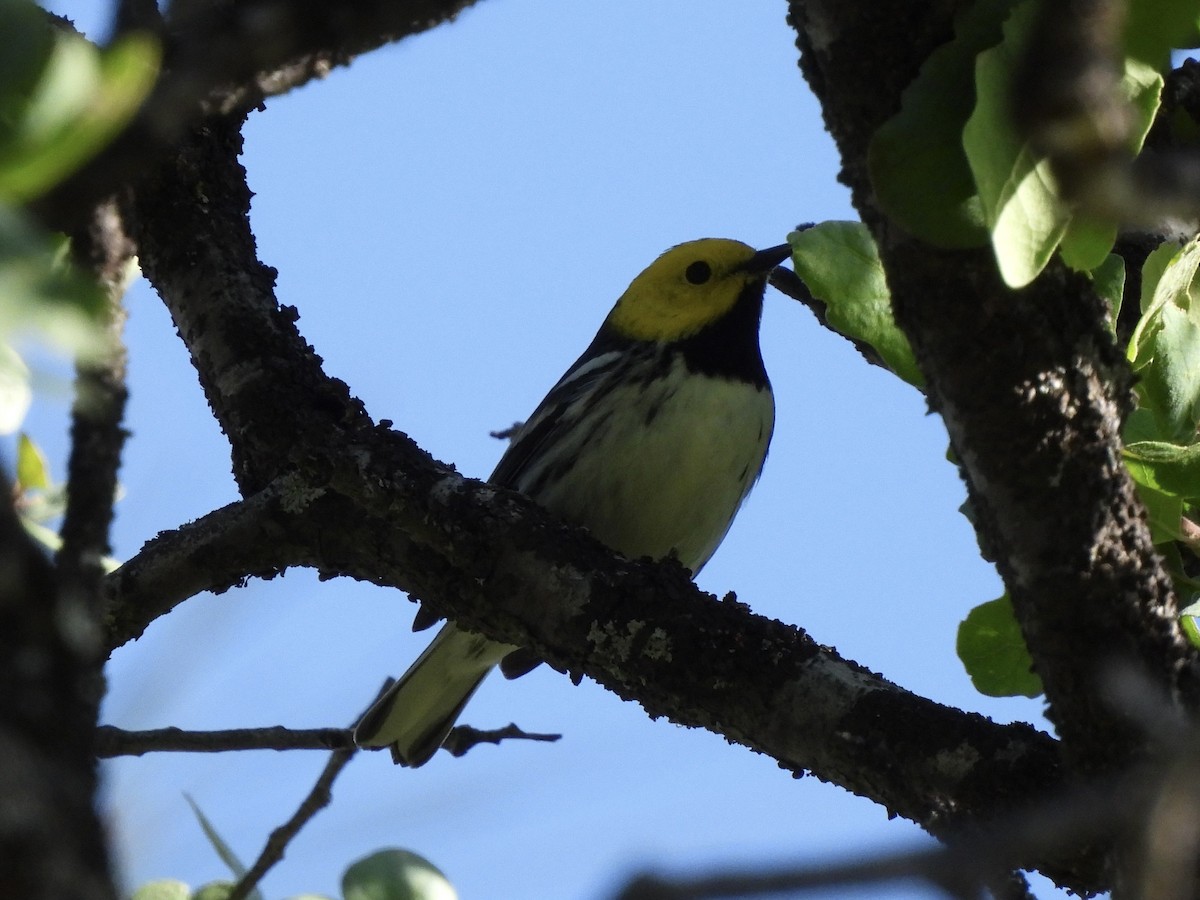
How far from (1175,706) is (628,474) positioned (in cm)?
263

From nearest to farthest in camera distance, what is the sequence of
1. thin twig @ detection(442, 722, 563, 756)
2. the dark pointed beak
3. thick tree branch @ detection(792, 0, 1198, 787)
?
1. thick tree branch @ detection(792, 0, 1198, 787)
2. thin twig @ detection(442, 722, 563, 756)
3. the dark pointed beak

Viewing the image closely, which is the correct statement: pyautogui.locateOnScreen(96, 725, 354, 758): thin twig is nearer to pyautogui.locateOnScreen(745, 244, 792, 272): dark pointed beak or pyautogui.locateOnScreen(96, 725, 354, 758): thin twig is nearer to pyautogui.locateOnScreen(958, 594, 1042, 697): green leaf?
pyautogui.locateOnScreen(958, 594, 1042, 697): green leaf

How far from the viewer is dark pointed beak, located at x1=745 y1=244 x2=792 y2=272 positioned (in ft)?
19.1

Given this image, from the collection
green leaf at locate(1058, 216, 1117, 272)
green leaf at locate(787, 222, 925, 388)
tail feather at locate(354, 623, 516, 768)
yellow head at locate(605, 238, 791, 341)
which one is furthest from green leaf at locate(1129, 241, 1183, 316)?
yellow head at locate(605, 238, 791, 341)

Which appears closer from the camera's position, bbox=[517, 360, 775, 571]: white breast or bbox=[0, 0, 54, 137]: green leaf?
bbox=[0, 0, 54, 137]: green leaf

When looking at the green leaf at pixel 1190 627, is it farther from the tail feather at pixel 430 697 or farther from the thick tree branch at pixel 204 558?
the tail feather at pixel 430 697

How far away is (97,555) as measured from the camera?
1.38 meters

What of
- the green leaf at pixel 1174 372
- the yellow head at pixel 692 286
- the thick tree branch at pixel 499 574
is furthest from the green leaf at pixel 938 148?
the yellow head at pixel 692 286

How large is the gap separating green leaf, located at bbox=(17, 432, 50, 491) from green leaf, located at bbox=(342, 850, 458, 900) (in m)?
1.87

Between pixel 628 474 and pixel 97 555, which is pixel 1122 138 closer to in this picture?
pixel 97 555

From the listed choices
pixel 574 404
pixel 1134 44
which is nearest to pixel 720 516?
pixel 574 404

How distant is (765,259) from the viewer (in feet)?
19.2

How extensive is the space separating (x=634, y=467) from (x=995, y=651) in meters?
1.82

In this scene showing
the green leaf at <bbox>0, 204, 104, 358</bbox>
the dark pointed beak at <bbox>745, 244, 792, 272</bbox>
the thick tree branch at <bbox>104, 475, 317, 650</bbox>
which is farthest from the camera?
the dark pointed beak at <bbox>745, 244, 792, 272</bbox>
